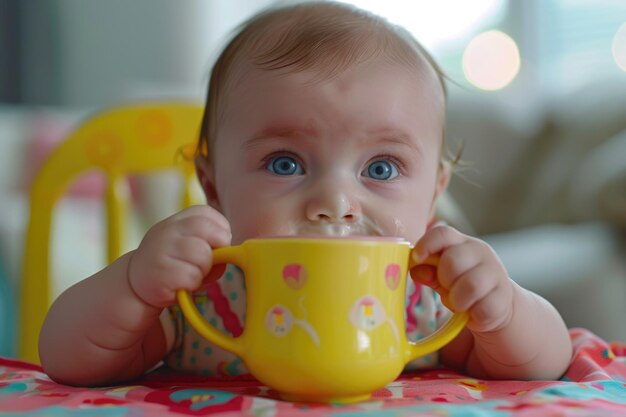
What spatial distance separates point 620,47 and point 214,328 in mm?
3102

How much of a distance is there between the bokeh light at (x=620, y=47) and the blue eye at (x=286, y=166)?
281cm

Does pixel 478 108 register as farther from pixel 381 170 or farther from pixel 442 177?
pixel 381 170

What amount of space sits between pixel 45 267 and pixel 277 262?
852 mm

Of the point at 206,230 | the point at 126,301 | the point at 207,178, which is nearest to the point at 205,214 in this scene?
the point at 206,230

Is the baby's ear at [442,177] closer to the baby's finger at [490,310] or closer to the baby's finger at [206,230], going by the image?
the baby's finger at [490,310]

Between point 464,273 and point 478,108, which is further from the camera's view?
point 478,108

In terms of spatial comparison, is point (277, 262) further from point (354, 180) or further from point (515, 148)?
point (515, 148)

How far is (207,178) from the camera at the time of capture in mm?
1021

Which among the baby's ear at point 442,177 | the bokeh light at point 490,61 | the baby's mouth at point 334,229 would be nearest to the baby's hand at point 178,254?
the baby's mouth at point 334,229

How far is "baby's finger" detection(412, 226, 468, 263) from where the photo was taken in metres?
0.65

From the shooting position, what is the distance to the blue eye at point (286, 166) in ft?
2.68

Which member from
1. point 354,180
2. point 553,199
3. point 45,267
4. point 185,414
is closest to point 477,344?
point 354,180

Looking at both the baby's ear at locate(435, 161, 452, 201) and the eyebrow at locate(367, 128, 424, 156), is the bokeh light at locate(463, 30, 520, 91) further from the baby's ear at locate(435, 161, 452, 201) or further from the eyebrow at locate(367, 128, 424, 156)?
the eyebrow at locate(367, 128, 424, 156)

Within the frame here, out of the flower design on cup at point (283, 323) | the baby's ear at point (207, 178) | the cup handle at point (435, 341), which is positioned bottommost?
→ the cup handle at point (435, 341)
